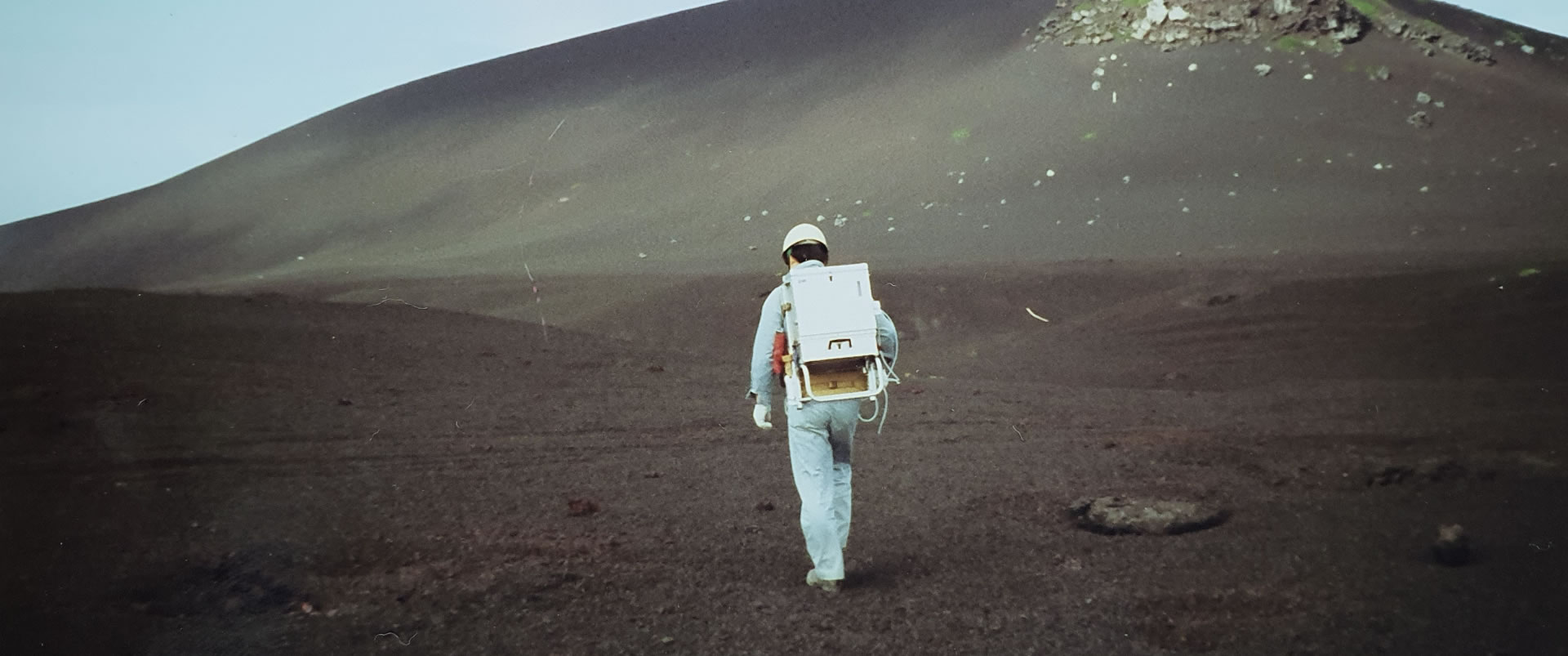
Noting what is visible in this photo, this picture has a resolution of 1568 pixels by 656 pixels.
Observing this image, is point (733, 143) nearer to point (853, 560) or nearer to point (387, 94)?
point (387, 94)

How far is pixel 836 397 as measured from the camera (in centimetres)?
327

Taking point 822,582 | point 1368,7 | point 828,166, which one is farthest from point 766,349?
point 1368,7

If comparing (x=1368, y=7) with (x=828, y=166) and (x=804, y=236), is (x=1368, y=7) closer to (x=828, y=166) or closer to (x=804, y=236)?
(x=828, y=166)

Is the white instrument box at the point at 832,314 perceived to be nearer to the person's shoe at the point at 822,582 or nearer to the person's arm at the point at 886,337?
the person's arm at the point at 886,337

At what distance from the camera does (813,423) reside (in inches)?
135

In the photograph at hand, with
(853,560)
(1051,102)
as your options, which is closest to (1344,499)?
(853,560)

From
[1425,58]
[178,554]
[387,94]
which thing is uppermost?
[387,94]

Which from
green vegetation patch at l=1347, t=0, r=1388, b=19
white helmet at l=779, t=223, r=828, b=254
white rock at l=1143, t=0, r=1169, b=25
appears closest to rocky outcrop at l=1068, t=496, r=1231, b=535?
white helmet at l=779, t=223, r=828, b=254

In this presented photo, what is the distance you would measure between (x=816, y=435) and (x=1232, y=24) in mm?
8900

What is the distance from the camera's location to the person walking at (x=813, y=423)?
3389mm

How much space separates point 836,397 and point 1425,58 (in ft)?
27.0

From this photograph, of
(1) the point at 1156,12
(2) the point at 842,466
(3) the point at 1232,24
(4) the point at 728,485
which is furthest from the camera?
(1) the point at 1156,12

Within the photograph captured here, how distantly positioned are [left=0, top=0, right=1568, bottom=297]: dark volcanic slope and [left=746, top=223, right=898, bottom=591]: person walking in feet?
10.1

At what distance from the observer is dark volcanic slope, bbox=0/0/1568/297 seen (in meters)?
6.26
